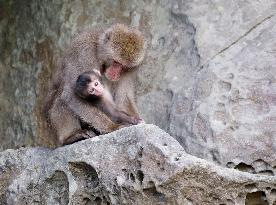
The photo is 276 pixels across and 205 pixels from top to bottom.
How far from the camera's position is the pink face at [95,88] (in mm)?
5999

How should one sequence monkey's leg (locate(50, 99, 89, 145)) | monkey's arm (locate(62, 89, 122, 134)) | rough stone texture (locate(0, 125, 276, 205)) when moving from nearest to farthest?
rough stone texture (locate(0, 125, 276, 205)), monkey's arm (locate(62, 89, 122, 134)), monkey's leg (locate(50, 99, 89, 145))

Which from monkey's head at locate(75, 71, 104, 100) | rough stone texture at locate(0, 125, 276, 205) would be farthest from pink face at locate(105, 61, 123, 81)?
rough stone texture at locate(0, 125, 276, 205)

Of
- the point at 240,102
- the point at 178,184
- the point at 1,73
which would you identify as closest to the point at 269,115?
the point at 240,102

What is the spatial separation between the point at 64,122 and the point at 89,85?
0.46 metres

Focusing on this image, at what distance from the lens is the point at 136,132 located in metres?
4.95

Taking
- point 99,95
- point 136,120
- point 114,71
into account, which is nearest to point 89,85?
point 99,95

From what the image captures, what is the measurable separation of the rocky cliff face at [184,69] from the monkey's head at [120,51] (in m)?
0.41

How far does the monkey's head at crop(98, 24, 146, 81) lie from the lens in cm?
629

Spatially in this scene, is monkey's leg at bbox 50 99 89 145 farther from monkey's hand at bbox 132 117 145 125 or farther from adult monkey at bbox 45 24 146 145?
monkey's hand at bbox 132 117 145 125

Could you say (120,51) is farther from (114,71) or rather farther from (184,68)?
(184,68)

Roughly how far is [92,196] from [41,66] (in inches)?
109

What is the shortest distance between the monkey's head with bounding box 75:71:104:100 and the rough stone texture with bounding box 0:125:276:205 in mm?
730

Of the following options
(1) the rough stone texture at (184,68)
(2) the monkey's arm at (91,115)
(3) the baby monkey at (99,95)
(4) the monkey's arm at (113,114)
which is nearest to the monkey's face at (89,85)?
(3) the baby monkey at (99,95)

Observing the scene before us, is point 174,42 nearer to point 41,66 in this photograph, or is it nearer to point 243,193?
point 41,66
